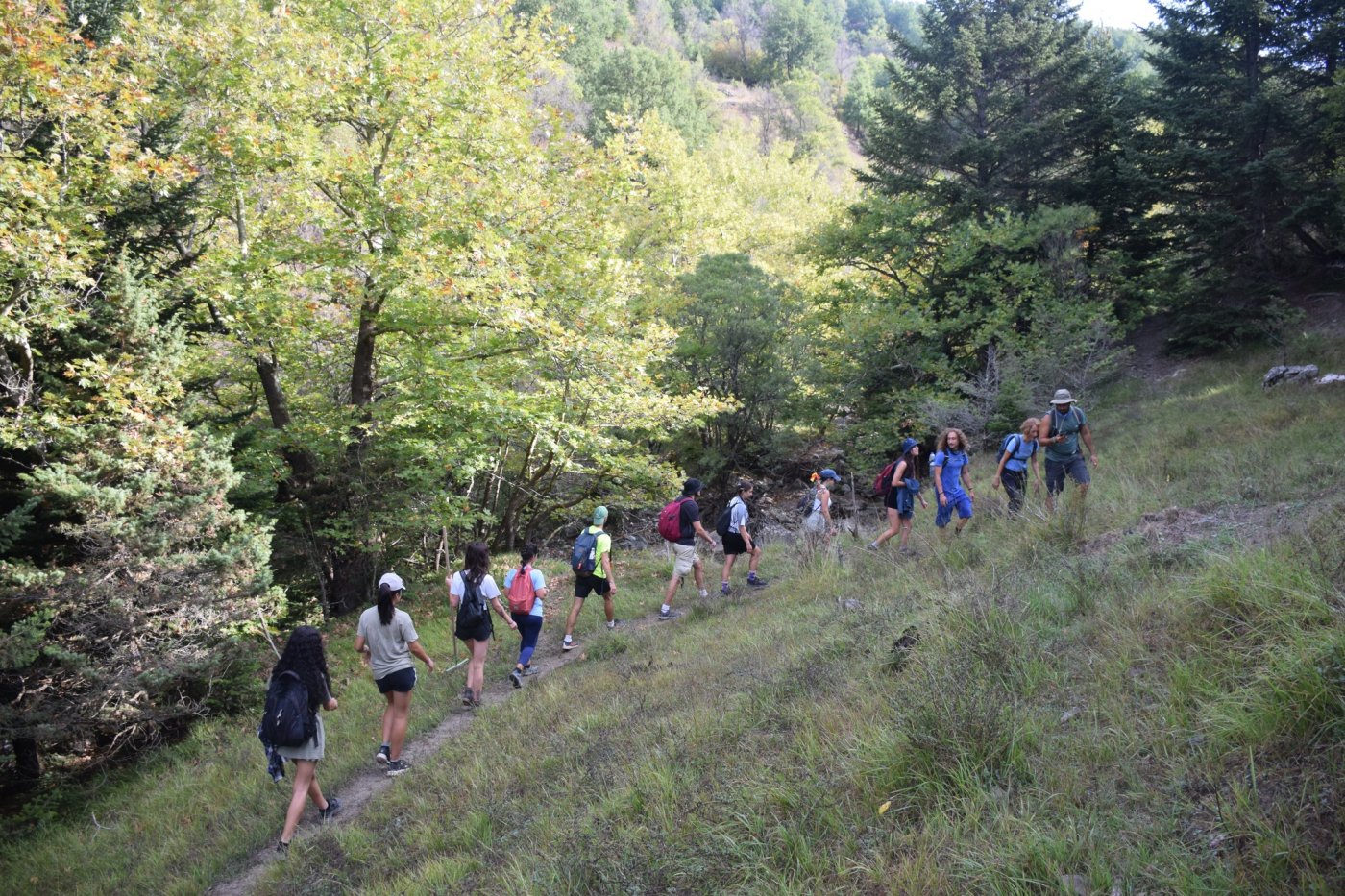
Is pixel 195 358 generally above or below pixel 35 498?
above

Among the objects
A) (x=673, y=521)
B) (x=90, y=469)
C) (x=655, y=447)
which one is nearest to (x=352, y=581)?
(x=90, y=469)

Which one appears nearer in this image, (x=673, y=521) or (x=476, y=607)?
(x=476, y=607)

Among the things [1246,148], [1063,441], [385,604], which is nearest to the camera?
[385,604]

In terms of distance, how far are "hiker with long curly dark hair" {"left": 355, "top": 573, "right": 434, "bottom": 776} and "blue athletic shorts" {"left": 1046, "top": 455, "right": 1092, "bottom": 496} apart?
7296 millimetres

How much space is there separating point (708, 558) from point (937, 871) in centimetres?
1066

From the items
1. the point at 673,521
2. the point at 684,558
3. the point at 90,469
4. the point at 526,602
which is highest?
the point at 90,469

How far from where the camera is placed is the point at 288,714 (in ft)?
18.3

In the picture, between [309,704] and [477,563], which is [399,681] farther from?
[477,563]

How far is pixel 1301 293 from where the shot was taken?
1695 centimetres

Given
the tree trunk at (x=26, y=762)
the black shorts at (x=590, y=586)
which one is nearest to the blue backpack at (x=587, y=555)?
the black shorts at (x=590, y=586)

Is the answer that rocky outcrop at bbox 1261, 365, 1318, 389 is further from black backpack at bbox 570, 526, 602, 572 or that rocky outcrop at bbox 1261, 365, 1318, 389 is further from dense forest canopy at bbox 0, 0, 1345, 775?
black backpack at bbox 570, 526, 602, 572

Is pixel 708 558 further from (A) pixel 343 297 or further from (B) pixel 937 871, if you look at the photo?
(B) pixel 937 871

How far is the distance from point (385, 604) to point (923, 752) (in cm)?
473

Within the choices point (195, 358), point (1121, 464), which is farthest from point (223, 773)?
point (1121, 464)
